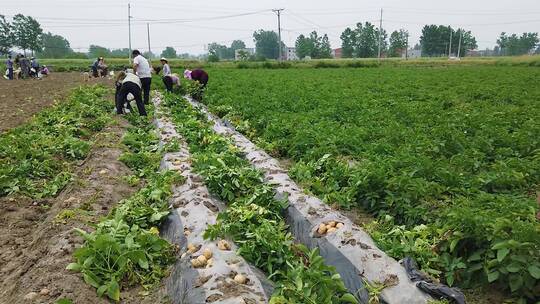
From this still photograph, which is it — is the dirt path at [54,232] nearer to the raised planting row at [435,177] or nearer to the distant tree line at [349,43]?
the raised planting row at [435,177]

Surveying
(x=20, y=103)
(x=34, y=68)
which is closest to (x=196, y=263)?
(x=20, y=103)

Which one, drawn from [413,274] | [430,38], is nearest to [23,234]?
[413,274]

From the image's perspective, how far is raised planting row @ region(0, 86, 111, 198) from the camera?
6254 millimetres

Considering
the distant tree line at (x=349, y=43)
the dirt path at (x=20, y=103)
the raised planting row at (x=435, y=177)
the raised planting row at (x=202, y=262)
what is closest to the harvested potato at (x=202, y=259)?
the raised planting row at (x=202, y=262)

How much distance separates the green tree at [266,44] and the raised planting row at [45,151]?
392ft

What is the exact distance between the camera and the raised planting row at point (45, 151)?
20.5 ft

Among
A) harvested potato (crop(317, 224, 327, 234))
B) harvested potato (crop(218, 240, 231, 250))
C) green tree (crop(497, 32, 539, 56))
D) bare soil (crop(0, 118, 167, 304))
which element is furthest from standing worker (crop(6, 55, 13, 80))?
green tree (crop(497, 32, 539, 56))

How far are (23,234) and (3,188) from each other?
4.99 ft

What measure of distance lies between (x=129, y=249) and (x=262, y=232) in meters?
1.33

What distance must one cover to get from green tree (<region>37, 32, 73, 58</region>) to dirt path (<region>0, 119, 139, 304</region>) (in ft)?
358

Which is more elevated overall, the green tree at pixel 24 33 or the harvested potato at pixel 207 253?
the green tree at pixel 24 33

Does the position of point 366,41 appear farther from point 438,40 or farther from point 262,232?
point 262,232

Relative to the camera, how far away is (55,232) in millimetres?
4562

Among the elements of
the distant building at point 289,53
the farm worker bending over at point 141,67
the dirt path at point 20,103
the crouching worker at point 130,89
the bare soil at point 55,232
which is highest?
the distant building at point 289,53
